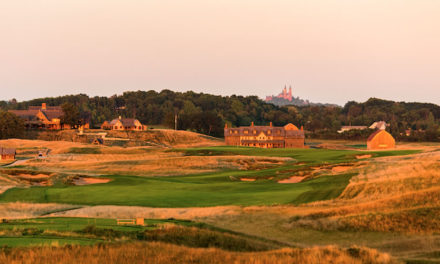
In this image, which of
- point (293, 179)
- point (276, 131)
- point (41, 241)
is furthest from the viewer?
point (276, 131)

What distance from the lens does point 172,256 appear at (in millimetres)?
18016

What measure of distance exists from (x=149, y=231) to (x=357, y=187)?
20.8m

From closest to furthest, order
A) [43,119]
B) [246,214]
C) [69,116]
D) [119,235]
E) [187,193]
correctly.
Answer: [119,235]
[246,214]
[187,193]
[69,116]
[43,119]

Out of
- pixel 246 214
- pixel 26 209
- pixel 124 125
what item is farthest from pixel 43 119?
pixel 246 214

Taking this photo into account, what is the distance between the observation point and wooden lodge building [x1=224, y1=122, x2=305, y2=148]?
462 feet

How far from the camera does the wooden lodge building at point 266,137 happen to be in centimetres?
14075

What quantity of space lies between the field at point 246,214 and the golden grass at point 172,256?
114 millimetres

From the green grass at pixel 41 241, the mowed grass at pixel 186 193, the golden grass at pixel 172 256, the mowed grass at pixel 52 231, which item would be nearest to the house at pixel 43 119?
the mowed grass at pixel 186 193

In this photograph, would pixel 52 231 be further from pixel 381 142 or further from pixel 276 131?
pixel 276 131

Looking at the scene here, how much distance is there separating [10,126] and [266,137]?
70396mm

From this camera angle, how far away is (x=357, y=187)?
4056cm

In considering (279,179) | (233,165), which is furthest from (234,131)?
(279,179)

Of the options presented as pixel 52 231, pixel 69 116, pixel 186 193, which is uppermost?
pixel 69 116

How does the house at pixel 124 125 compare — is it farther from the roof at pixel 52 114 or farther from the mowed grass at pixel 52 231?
the mowed grass at pixel 52 231
